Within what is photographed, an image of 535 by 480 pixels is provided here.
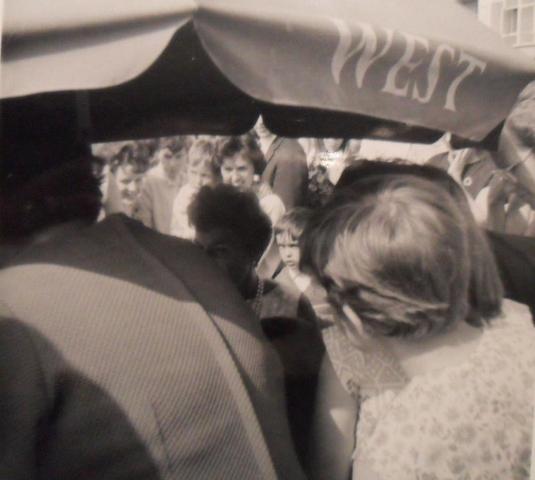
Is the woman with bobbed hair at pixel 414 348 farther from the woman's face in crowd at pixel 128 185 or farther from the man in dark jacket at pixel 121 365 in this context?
the woman's face in crowd at pixel 128 185

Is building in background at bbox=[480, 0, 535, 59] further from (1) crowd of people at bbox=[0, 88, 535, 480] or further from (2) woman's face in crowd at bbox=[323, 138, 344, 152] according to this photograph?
(2) woman's face in crowd at bbox=[323, 138, 344, 152]

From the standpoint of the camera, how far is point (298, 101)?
1159 mm

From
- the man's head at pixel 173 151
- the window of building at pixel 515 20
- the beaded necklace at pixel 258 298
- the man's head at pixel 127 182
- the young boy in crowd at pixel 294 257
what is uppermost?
the window of building at pixel 515 20

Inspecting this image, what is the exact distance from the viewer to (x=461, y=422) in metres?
1.27

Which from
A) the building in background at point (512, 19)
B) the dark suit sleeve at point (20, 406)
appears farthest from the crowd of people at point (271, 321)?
the building in background at point (512, 19)

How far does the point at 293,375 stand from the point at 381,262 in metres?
0.46

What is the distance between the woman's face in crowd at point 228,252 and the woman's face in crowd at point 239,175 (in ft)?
0.43

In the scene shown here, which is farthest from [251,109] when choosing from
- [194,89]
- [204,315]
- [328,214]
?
[204,315]

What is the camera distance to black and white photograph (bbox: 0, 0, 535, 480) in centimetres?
105

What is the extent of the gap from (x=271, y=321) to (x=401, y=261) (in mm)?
471

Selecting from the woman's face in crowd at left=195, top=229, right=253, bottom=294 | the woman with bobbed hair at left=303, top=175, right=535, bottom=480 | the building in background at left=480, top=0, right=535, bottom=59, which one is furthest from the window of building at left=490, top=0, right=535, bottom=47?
the woman's face in crowd at left=195, top=229, right=253, bottom=294

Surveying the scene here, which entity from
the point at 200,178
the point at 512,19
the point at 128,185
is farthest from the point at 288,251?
the point at 512,19

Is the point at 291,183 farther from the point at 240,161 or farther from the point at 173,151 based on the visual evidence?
the point at 173,151

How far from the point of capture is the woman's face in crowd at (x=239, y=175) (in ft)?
5.65
